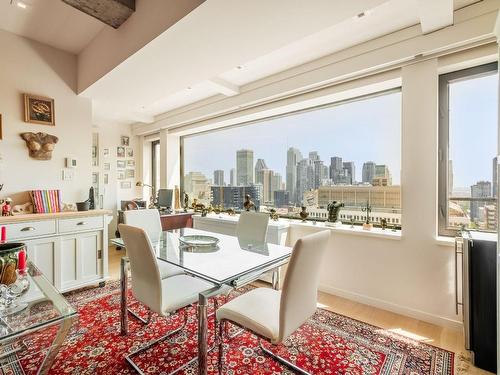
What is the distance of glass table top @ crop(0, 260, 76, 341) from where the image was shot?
1.11m

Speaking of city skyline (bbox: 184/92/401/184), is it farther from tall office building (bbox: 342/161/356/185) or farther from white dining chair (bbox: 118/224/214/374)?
white dining chair (bbox: 118/224/214/374)

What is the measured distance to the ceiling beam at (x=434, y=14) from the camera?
1.82m

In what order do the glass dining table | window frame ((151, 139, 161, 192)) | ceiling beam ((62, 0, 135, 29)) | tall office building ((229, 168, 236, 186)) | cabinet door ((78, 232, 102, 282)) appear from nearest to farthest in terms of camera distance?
the glass dining table < ceiling beam ((62, 0, 135, 29)) < cabinet door ((78, 232, 102, 282)) < tall office building ((229, 168, 236, 186)) < window frame ((151, 139, 161, 192))

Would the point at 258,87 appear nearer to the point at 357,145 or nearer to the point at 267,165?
the point at 267,165

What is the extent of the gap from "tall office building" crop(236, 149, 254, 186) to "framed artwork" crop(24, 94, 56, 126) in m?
2.61

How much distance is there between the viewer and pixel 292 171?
12.0 ft

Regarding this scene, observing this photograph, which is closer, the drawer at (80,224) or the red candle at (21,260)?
the red candle at (21,260)

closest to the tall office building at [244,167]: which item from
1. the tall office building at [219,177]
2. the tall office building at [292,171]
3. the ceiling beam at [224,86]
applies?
the tall office building at [219,177]

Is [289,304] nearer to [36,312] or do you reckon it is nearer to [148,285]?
[148,285]

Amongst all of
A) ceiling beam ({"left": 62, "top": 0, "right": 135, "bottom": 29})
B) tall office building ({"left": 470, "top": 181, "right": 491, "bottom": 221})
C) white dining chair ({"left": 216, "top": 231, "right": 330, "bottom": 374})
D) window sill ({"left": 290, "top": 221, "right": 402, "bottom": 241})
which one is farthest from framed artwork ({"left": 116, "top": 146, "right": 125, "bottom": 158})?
tall office building ({"left": 470, "top": 181, "right": 491, "bottom": 221})

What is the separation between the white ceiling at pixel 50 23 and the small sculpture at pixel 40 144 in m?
1.10

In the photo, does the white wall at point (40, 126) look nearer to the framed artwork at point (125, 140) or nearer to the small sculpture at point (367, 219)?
the framed artwork at point (125, 140)

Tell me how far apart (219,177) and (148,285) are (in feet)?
10.9

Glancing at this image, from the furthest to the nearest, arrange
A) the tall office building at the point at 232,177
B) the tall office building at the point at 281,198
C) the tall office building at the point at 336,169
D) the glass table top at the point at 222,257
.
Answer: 1. the tall office building at the point at 232,177
2. the tall office building at the point at 281,198
3. the tall office building at the point at 336,169
4. the glass table top at the point at 222,257
